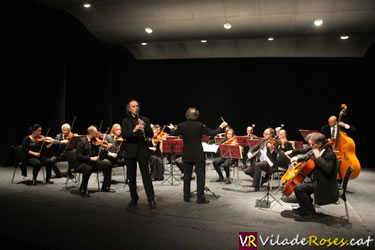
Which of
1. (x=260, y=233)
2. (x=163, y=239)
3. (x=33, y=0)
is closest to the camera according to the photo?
(x=163, y=239)

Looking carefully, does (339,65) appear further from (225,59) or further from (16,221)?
(16,221)

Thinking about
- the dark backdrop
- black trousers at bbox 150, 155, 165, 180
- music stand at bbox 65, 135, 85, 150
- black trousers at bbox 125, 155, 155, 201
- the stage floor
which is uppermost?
the dark backdrop

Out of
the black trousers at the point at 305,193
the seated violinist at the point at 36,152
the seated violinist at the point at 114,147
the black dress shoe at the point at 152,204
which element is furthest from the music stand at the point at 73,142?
the black trousers at the point at 305,193

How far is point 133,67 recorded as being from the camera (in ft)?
37.7

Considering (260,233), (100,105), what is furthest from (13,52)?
(260,233)

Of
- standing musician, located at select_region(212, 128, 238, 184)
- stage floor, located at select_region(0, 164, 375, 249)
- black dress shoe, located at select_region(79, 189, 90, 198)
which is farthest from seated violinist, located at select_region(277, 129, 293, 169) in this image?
black dress shoe, located at select_region(79, 189, 90, 198)

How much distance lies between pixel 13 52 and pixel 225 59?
6.78 metres

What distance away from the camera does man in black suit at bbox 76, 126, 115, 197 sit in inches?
209

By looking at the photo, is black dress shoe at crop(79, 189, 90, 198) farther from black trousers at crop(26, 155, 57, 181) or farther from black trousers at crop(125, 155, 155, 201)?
black trousers at crop(26, 155, 57, 181)

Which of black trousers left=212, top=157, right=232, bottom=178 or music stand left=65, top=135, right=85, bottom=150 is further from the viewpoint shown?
black trousers left=212, top=157, right=232, bottom=178

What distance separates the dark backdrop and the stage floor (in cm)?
359

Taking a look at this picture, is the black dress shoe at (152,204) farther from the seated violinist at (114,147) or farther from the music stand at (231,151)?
the music stand at (231,151)

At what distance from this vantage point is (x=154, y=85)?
1203cm

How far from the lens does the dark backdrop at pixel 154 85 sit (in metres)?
8.22
